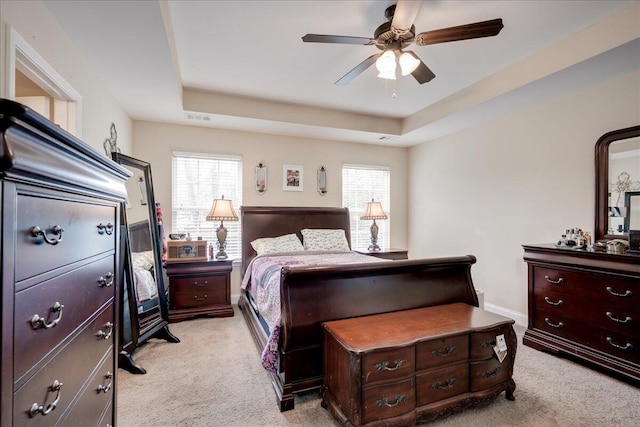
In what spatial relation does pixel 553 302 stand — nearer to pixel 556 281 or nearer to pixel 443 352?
pixel 556 281

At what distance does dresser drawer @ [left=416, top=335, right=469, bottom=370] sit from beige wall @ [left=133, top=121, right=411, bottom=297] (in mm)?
3218

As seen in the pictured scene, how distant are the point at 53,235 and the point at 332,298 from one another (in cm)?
164

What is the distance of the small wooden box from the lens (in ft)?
12.4

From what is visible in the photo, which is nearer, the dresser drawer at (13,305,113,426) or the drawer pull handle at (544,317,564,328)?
the dresser drawer at (13,305,113,426)

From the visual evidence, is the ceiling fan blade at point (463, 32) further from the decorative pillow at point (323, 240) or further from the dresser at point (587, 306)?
the decorative pillow at point (323, 240)

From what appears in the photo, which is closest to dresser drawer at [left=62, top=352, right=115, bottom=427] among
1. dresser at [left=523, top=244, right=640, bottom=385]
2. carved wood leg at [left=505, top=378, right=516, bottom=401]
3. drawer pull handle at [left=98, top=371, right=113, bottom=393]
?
drawer pull handle at [left=98, top=371, right=113, bottom=393]

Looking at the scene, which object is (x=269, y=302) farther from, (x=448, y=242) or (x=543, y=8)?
(x=448, y=242)

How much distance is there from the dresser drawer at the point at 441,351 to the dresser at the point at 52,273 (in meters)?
1.56

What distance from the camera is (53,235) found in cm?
80

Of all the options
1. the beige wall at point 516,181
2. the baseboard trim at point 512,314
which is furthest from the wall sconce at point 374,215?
the baseboard trim at point 512,314

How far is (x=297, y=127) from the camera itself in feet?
14.1

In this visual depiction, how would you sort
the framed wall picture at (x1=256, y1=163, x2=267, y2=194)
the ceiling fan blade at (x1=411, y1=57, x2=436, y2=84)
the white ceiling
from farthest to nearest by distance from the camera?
the framed wall picture at (x1=256, y1=163, x2=267, y2=194) → the ceiling fan blade at (x1=411, y1=57, x2=436, y2=84) → the white ceiling

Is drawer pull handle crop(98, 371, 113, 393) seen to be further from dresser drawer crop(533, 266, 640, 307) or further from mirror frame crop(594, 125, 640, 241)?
mirror frame crop(594, 125, 640, 241)

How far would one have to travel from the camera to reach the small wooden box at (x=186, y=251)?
379cm
